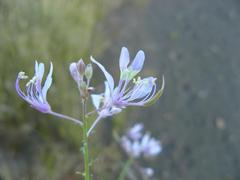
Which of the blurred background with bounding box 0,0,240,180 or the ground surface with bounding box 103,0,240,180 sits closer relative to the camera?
the blurred background with bounding box 0,0,240,180

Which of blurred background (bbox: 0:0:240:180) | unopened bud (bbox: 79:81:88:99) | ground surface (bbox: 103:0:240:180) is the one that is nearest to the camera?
unopened bud (bbox: 79:81:88:99)

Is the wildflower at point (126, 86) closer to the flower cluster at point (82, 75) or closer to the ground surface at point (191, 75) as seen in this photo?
the flower cluster at point (82, 75)

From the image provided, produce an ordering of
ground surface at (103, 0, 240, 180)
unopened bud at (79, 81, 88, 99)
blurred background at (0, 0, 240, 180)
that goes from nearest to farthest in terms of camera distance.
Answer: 1. unopened bud at (79, 81, 88, 99)
2. blurred background at (0, 0, 240, 180)
3. ground surface at (103, 0, 240, 180)

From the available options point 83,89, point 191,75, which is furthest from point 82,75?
point 191,75

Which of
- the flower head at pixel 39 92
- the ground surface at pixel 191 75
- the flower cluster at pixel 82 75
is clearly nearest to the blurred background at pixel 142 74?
the ground surface at pixel 191 75

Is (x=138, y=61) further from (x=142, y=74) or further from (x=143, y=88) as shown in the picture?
(x=142, y=74)

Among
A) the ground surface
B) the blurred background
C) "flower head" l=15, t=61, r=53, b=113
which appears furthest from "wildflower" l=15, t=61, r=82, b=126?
the ground surface

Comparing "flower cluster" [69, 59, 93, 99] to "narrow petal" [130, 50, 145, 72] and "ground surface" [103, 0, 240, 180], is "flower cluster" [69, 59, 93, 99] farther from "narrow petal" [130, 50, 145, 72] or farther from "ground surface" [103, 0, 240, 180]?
"ground surface" [103, 0, 240, 180]

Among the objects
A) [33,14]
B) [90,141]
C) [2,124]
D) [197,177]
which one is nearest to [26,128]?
Answer: [2,124]

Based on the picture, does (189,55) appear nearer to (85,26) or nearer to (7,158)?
(85,26)
